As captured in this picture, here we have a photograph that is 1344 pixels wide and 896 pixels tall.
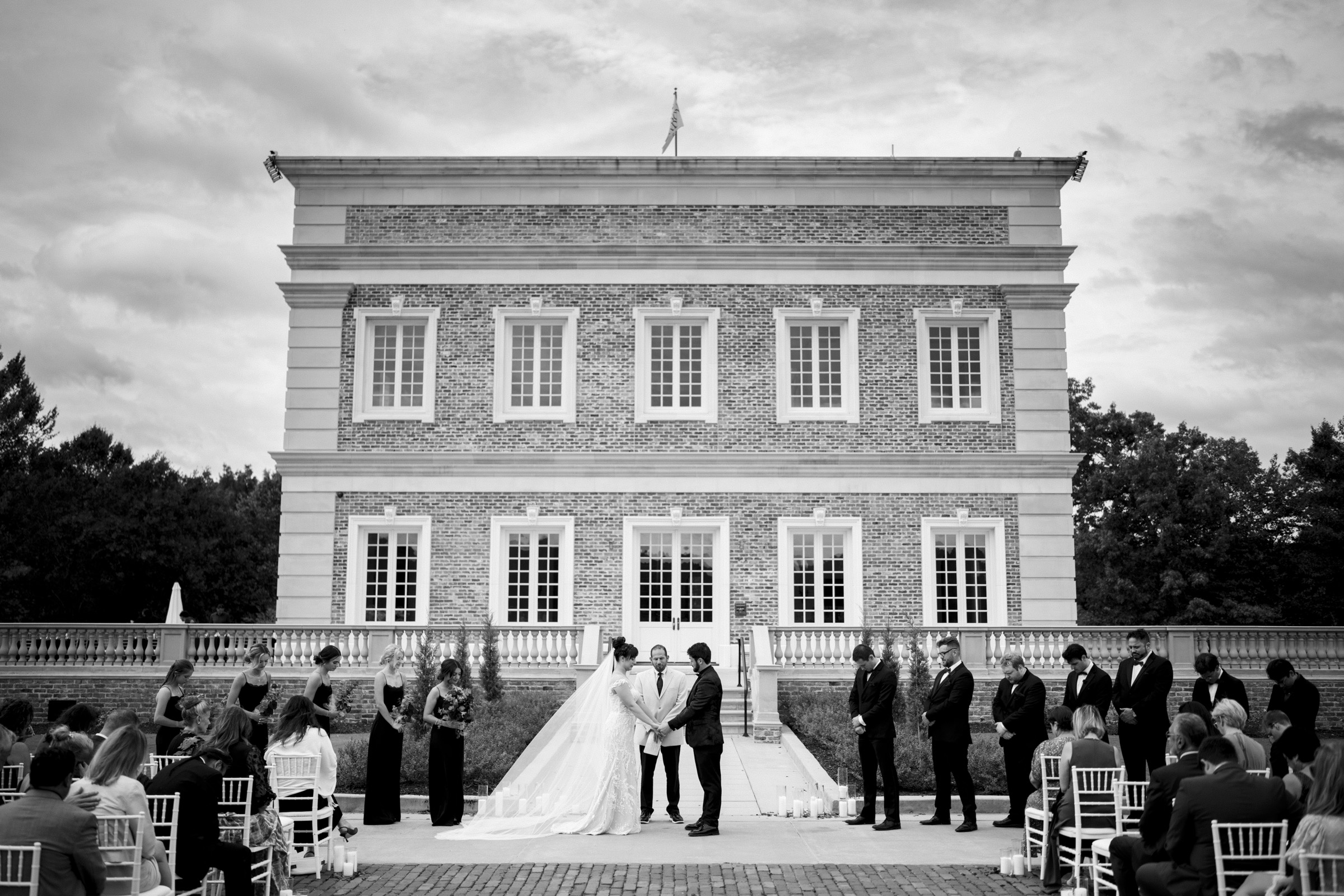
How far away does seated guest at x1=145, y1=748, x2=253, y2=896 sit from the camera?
8148mm

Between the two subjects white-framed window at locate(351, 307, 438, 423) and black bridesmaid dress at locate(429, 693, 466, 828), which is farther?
white-framed window at locate(351, 307, 438, 423)

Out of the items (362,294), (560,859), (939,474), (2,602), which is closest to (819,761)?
(560,859)

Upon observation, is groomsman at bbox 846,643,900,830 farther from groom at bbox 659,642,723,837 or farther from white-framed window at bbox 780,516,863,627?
white-framed window at bbox 780,516,863,627

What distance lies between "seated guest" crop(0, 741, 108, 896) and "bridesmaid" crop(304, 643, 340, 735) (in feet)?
20.1

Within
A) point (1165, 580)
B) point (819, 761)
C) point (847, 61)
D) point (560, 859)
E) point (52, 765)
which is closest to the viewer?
point (52, 765)

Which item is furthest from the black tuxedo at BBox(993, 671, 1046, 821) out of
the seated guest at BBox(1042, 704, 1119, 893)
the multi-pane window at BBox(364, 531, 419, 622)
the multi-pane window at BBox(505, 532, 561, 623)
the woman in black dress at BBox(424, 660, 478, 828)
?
the multi-pane window at BBox(364, 531, 419, 622)

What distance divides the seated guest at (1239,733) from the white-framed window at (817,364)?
1723 centimetres

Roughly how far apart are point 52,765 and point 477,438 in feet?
63.3

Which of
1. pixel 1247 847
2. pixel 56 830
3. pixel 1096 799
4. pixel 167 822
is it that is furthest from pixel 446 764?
pixel 1247 847

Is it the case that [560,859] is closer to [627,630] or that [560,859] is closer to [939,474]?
[627,630]

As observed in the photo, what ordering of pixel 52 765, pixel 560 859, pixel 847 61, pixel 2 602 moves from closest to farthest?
pixel 52 765 < pixel 560 859 < pixel 847 61 < pixel 2 602

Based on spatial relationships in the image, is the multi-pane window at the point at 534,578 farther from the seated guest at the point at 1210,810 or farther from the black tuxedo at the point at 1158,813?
the seated guest at the point at 1210,810

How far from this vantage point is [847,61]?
869 inches

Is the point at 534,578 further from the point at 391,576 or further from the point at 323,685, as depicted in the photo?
the point at 323,685
